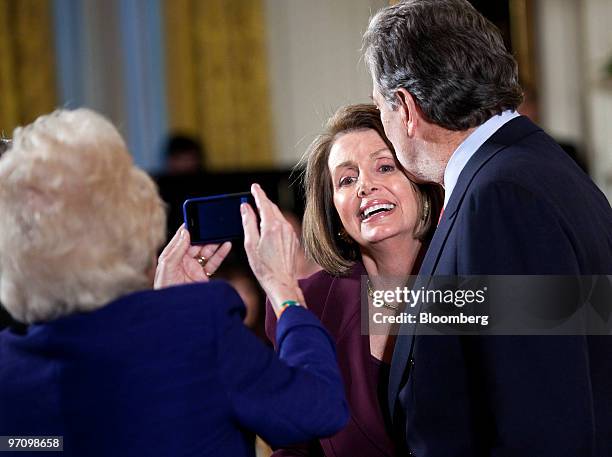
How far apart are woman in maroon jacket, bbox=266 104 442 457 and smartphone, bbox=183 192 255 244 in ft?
1.21

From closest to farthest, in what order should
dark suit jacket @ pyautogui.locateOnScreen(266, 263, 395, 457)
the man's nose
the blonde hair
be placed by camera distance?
the blonde hair → dark suit jacket @ pyautogui.locateOnScreen(266, 263, 395, 457) → the man's nose

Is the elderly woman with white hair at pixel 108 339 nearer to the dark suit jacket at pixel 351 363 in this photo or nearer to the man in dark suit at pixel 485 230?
the man in dark suit at pixel 485 230

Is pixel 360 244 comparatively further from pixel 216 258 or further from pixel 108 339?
pixel 108 339

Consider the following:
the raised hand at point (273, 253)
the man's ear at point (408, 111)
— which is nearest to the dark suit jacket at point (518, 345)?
the man's ear at point (408, 111)

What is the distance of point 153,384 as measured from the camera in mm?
1491

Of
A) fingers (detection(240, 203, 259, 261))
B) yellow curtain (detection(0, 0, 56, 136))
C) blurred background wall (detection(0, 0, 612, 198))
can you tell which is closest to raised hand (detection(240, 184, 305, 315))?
fingers (detection(240, 203, 259, 261))

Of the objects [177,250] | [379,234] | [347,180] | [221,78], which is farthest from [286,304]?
[221,78]

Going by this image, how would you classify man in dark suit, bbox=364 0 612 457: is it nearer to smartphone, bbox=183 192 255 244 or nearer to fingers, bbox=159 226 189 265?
smartphone, bbox=183 192 255 244

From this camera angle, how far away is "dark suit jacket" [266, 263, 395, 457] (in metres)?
2.10

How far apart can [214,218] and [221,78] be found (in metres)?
5.16

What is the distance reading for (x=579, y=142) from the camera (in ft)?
21.8

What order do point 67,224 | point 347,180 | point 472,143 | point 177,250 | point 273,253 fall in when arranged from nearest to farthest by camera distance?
point 67,224
point 273,253
point 472,143
point 177,250
point 347,180

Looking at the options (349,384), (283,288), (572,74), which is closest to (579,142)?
(572,74)

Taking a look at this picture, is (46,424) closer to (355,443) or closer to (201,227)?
(201,227)
